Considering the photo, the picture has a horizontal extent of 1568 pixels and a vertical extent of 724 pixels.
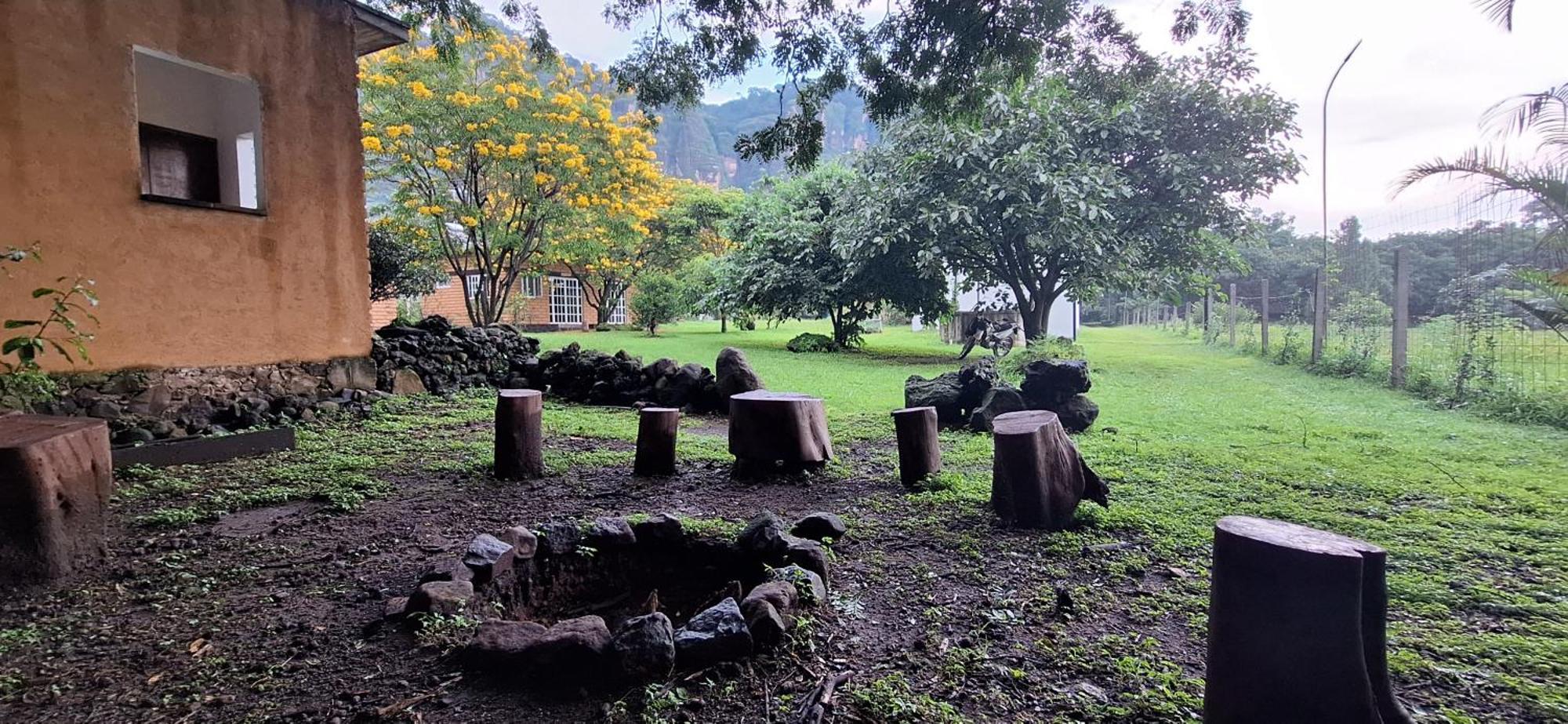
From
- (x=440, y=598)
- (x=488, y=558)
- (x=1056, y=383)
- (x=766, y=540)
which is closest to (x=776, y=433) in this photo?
(x=766, y=540)

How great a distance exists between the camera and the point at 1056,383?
6.04 metres

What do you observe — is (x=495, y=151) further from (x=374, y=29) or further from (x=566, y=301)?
(x=566, y=301)

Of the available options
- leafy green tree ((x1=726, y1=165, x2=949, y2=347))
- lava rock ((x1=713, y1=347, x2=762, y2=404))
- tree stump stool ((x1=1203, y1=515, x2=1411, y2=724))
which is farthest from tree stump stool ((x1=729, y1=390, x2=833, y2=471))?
leafy green tree ((x1=726, y1=165, x2=949, y2=347))

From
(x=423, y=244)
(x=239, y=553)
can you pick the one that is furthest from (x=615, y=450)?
(x=423, y=244)

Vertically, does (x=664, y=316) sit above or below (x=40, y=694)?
above

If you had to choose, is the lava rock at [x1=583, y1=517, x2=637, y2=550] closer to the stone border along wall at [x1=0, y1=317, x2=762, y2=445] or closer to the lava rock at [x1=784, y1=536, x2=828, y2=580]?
the lava rock at [x1=784, y1=536, x2=828, y2=580]

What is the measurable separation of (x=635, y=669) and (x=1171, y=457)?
4.20 m

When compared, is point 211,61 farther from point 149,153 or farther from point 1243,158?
point 1243,158

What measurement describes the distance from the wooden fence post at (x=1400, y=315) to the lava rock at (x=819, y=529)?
26.6 feet

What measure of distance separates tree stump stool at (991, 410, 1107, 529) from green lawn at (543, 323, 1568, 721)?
0.67ft

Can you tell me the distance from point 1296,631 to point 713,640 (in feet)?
4.84

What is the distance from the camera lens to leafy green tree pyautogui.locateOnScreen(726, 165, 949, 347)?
13555mm

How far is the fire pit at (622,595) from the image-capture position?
6.77 feet

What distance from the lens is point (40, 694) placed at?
6.49 ft
